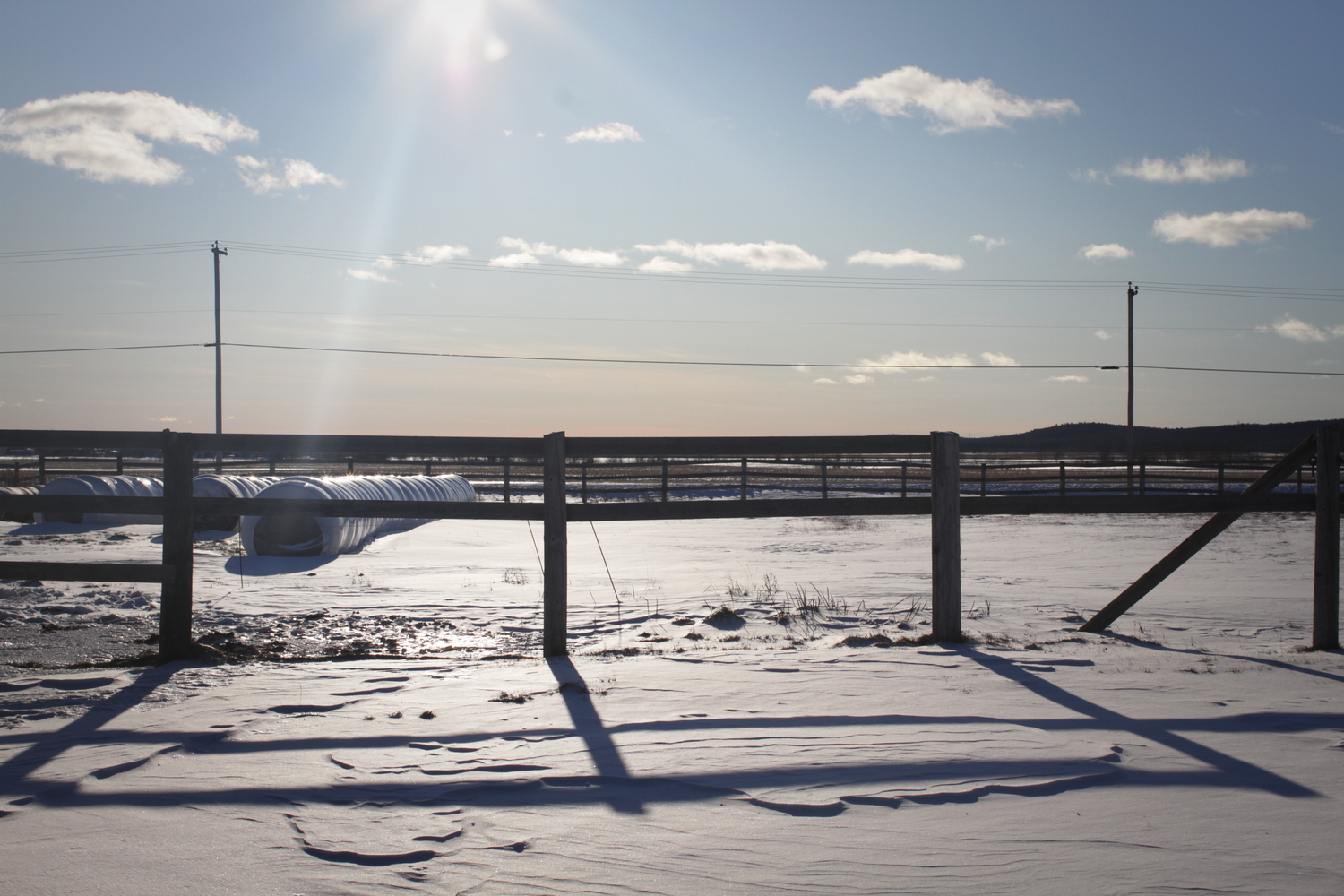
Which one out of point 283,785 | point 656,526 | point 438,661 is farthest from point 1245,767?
point 656,526

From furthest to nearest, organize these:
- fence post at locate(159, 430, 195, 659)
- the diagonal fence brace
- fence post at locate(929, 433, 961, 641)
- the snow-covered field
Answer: the diagonal fence brace
fence post at locate(929, 433, 961, 641)
fence post at locate(159, 430, 195, 659)
the snow-covered field

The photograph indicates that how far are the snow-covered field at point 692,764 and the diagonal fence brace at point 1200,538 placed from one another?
25cm

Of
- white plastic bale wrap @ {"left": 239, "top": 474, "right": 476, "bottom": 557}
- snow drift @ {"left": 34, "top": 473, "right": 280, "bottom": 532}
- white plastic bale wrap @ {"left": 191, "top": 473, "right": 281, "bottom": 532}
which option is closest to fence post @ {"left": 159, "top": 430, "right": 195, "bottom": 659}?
white plastic bale wrap @ {"left": 239, "top": 474, "right": 476, "bottom": 557}

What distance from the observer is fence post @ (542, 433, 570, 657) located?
4961mm

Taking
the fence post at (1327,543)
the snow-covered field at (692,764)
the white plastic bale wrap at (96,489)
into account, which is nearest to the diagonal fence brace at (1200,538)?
the fence post at (1327,543)

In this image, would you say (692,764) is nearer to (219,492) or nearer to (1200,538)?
(1200,538)

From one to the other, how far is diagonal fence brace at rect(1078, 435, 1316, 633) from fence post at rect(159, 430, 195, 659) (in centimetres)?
578

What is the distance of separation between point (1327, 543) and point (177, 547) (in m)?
6.97

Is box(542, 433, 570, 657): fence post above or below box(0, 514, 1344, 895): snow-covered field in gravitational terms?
above

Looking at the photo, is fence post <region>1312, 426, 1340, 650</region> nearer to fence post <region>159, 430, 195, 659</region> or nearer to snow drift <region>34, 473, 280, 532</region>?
fence post <region>159, 430, 195, 659</region>

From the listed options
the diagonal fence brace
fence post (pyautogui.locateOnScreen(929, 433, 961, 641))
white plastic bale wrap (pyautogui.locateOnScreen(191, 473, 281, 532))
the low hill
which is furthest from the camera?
the low hill

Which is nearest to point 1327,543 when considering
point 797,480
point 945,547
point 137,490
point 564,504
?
point 945,547

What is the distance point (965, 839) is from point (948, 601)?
2914 millimetres

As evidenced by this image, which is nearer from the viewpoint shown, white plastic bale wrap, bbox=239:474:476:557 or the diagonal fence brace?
the diagonal fence brace
